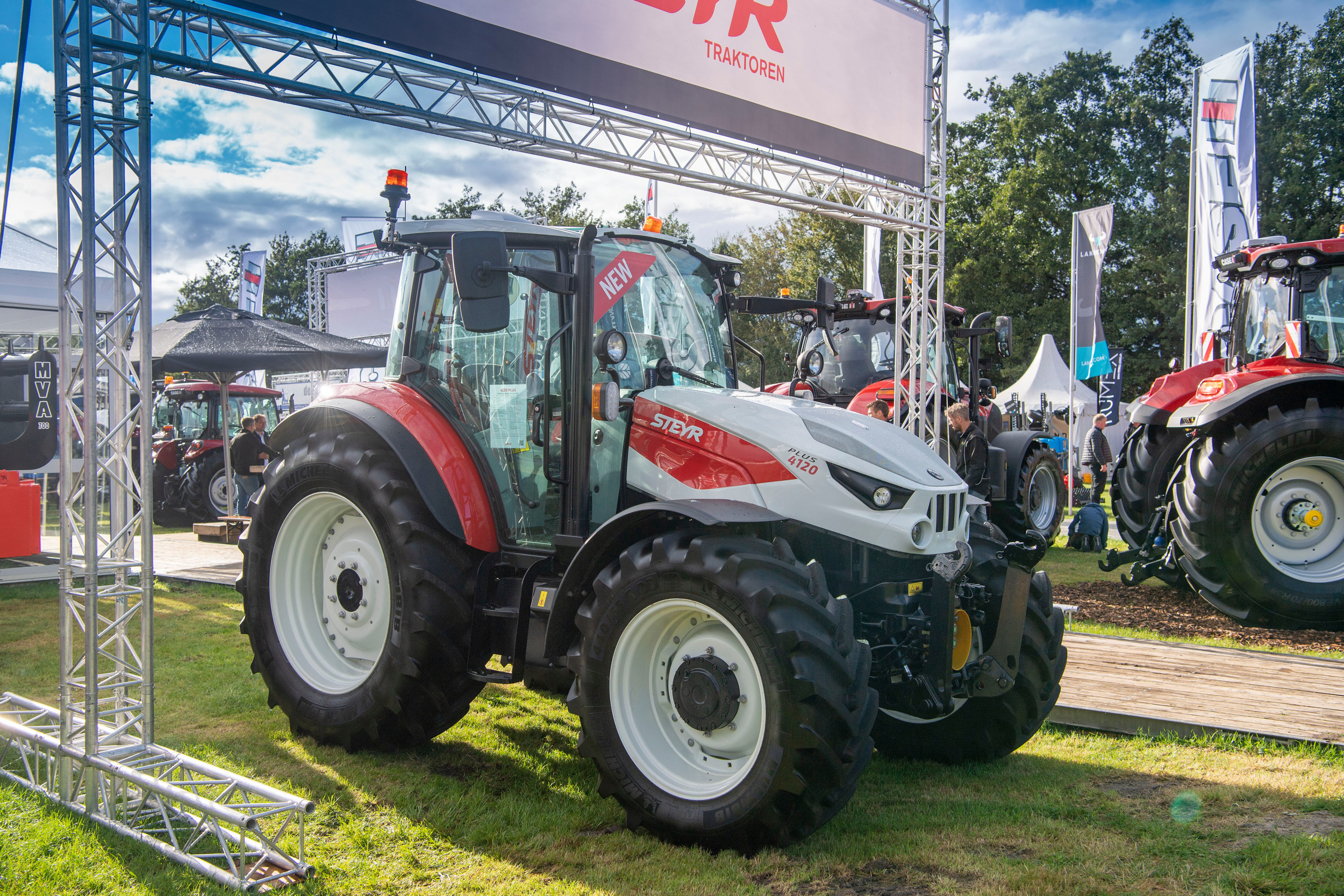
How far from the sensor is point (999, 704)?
394cm

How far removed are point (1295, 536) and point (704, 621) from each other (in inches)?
213

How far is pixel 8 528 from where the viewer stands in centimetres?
954

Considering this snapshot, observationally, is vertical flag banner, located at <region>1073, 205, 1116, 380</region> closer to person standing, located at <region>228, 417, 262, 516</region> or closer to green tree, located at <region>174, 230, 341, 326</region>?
person standing, located at <region>228, 417, 262, 516</region>

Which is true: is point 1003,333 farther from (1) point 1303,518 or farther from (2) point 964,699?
(2) point 964,699

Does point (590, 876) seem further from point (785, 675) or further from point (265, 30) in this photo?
point (265, 30)

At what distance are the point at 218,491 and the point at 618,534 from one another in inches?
545

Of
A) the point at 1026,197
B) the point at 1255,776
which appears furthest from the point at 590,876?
the point at 1026,197

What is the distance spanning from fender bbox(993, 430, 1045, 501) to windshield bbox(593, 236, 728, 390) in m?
6.45

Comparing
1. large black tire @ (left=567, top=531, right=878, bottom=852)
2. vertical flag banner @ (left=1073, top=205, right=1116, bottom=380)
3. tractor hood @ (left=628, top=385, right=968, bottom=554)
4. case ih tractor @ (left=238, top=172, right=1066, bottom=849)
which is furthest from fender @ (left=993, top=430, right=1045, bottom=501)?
large black tire @ (left=567, top=531, right=878, bottom=852)

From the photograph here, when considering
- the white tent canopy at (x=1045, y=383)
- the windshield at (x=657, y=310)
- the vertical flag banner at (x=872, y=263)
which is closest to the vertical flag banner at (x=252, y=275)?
the vertical flag banner at (x=872, y=263)

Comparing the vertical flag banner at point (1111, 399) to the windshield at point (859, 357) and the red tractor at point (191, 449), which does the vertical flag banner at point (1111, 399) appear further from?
the red tractor at point (191, 449)

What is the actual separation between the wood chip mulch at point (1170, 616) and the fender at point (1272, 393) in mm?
1434

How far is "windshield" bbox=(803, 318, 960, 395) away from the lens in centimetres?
1094

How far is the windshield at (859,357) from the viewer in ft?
35.9
